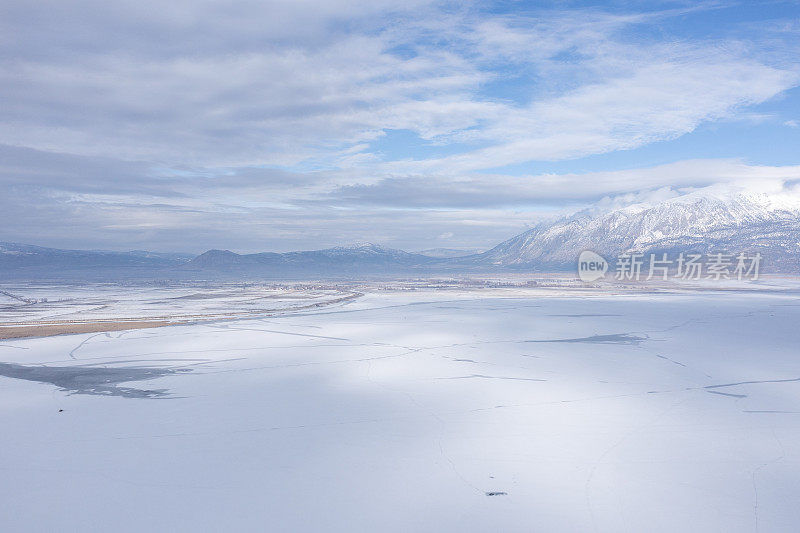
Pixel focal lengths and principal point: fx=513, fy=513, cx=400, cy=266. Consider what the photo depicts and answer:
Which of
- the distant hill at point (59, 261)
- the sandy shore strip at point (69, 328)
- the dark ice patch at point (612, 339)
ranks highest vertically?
the distant hill at point (59, 261)

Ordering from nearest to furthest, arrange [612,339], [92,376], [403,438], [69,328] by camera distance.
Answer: [403,438] → [92,376] → [612,339] → [69,328]

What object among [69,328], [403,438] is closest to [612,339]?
[403,438]

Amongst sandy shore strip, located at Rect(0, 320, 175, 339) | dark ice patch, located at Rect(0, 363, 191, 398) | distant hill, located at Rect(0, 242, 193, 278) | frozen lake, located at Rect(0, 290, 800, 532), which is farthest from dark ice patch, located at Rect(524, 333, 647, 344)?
distant hill, located at Rect(0, 242, 193, 278)

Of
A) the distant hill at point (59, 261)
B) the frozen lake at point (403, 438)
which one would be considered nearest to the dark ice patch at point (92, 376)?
the frozen lake at point (403, 438)

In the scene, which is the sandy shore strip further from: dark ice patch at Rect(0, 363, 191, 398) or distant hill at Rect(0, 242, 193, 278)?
distant hill at Rect(0, 242, 193, 278)

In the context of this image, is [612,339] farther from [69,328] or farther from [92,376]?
[69,328]

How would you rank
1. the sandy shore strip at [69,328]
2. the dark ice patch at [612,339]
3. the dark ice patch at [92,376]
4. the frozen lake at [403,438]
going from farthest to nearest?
the sandy shore strip at [69,328] < the dark ice patch at [612,339] < the dark ice patch at [92,376] < the frozen lake at [403,438]

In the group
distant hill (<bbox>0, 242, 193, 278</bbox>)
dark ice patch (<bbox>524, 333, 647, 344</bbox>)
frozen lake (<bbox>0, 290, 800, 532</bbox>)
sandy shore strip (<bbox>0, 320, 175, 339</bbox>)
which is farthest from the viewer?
distant hill (<bbox>0, 242, 193, 278</bbox>)

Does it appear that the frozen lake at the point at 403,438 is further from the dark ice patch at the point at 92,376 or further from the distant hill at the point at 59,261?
the distant hill at the point at 59,261
